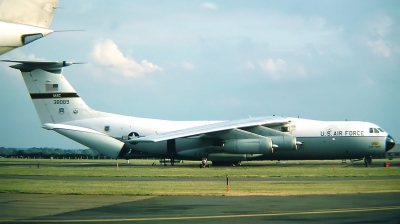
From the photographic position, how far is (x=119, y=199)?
1898cm

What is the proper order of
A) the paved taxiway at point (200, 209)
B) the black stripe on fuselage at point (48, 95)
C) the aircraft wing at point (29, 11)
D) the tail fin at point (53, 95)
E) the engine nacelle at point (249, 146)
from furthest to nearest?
1. the black stripe on fuselage at point (48, 95)
2. the tail fin at point (53, 95)
3. the engine nacelle at point (249, 146)
4. the paved taxiway at point (200, 209)
5. the aircraft wing at point (29, 11)

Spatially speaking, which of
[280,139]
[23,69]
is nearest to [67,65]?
[23,69]

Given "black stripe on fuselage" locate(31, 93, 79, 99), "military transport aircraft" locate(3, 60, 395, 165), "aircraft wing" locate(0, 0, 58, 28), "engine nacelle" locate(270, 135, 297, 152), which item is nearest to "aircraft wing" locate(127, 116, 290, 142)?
"military transport aircraft" locate(3, 60, 395, 165)

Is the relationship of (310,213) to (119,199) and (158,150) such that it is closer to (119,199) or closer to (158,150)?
(119,199)

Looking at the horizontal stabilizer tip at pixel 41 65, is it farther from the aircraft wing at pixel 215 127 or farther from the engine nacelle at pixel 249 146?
the engine nacelle at pixel 249 146

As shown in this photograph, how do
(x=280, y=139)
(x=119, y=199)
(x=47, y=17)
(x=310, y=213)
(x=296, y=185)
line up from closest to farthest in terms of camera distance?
1. (x=47, y=17)
2. (x=310, y=213)
3. (x=119, y=199)
4. (x=296, y=185)
5. (x=280, y=139)

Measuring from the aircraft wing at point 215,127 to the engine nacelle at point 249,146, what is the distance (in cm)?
109

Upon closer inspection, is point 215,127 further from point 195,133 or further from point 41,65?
point 41,65

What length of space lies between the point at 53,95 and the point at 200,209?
99.6 ft

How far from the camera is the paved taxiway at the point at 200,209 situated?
45.0 ft

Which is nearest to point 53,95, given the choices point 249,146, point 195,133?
point 195,133

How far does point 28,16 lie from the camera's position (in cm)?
1366

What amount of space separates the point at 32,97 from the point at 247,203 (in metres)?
30.4

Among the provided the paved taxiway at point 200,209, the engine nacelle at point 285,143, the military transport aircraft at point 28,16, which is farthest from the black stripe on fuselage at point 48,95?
the military transport aircraft at point 28,16
